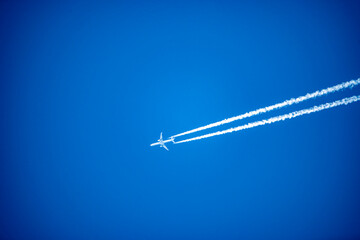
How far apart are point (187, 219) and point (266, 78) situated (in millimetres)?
6602

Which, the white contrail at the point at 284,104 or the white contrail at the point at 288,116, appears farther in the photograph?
the white contrail at the point at 284,104

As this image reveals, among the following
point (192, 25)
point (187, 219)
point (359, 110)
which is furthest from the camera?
point (187, 219)

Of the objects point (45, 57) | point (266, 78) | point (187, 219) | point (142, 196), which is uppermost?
point (45, 57)

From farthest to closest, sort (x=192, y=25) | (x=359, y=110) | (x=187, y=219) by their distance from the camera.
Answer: (x=187, y=219), (x=192, y=25), (x=359, y=110)

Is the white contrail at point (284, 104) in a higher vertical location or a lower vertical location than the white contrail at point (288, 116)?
higher

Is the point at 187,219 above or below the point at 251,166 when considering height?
below

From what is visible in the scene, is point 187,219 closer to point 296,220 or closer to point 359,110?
point 296,220

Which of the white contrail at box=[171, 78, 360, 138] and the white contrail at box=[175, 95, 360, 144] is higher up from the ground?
the white contrail at box=[171, 78, 360, 138]

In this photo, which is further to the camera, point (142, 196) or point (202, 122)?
point (142, 196)

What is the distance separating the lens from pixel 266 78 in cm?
751

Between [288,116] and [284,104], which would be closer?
[288,116]

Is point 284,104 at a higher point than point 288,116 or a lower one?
higher

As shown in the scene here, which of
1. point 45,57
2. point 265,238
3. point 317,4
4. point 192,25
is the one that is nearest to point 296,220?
point 265,238

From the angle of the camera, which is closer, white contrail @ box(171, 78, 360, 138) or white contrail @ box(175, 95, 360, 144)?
white contrail @ box(175, 95, 360, 144)
